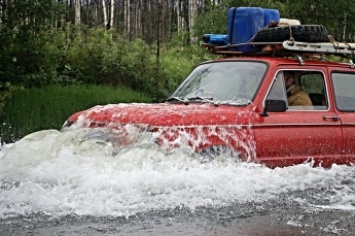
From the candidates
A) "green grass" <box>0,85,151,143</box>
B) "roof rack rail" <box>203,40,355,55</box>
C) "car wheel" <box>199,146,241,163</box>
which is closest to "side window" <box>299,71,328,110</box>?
"roof rack rail" <box>203,40,355,55</box>

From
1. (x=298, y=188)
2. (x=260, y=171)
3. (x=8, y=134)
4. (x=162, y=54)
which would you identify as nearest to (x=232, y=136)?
(x=260, y=171)

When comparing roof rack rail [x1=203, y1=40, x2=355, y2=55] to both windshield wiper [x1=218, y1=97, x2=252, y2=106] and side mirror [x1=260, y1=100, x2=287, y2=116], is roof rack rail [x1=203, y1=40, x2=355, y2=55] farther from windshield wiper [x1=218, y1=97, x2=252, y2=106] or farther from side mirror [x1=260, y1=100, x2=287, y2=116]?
windshield wiper [x1=218, y1=97, x2=252, y2=106]

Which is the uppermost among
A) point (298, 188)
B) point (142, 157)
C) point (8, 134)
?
point (142, 157)

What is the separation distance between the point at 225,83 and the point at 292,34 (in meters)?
1.15

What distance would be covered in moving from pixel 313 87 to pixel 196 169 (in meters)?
2.59

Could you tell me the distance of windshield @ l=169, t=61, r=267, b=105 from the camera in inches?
301

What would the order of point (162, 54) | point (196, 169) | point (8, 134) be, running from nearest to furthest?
point (196, 169), point (8, 134), point (162, 54)

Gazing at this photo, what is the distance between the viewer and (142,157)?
21.4 ft

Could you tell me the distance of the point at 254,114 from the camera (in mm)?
→ 7352

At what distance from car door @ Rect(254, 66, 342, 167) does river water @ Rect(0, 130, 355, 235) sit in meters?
0.26

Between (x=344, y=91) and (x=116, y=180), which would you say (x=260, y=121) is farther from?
(x=116, y=180)

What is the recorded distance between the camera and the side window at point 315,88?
8234mm

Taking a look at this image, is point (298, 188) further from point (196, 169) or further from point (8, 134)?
point (8, 134)

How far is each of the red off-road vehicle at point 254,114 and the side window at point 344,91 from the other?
0.5 inches
